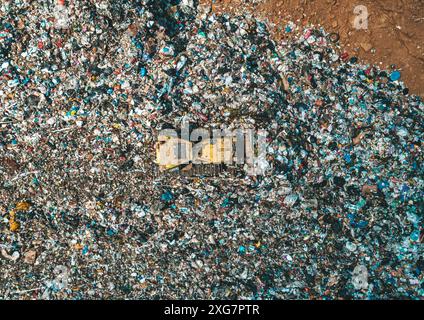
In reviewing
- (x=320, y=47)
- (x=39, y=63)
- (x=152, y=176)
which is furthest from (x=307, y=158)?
(x=39, y=63)

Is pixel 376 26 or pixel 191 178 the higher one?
pixel 376 26

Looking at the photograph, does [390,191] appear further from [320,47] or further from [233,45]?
[233,45]

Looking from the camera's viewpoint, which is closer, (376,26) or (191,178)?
(191,178)

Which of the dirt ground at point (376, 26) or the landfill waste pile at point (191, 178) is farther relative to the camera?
the dirt ground at point (376, 26)

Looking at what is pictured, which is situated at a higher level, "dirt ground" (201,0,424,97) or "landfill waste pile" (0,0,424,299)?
"dirt ground" (201,0,424,97)

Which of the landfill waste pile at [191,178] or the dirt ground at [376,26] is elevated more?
the dirt ground at [376,26]
